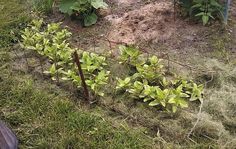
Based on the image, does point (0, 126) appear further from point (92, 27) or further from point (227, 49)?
point (227, 49)

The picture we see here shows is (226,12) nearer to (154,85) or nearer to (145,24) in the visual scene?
(145,24)

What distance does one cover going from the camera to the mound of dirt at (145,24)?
164 inches

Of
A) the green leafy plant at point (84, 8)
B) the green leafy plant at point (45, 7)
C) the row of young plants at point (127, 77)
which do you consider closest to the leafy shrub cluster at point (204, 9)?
the row of young plants at point (127, 77)

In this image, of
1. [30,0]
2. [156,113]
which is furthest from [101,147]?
[30,0]

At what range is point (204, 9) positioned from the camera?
4.16 metres

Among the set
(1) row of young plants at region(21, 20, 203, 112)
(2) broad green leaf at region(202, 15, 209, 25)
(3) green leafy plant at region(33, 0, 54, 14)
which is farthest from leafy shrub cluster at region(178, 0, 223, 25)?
(3) green leafy plant at region(33, 0, 54, 14)

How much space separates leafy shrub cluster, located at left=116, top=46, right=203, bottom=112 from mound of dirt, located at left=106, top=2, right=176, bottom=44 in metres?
0.38

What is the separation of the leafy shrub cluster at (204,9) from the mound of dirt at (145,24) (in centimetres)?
21

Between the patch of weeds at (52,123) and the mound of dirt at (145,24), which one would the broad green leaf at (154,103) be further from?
the mound of dirt at (145,24)

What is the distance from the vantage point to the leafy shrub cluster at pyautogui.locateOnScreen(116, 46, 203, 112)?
3.32 meters

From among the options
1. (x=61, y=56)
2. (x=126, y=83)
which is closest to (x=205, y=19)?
(x=126, y=83)

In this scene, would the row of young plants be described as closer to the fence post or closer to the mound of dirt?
the mound of dirt

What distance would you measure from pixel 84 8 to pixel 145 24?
69 centimetres

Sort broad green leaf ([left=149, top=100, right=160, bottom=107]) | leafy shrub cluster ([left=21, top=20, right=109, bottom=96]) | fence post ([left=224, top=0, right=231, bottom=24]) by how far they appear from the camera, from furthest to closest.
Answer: fence post ([left=224, top=0, right=231, bottom=24]), leafy shrub cluster ([left=21, top=20, right=109, bottom=96]), broad green leaf ([left=149, top=100, right=160, bottom=107])
